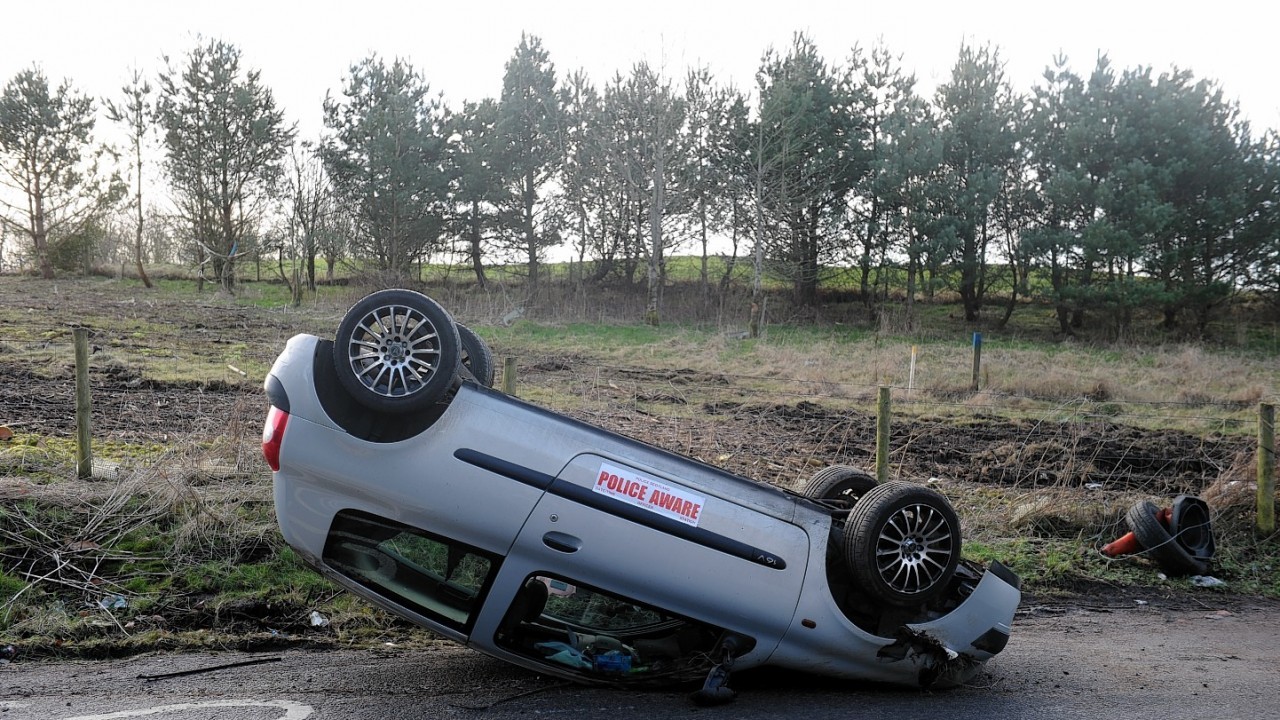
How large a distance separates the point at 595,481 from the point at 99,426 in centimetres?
748

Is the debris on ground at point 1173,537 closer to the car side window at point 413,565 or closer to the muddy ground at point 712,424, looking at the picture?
the muddy ground at point 712,424

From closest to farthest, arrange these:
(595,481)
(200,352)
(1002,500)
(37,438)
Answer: (595,481), (37,438), (1002,500), (200,352)

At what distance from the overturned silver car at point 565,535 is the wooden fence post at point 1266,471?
539cm

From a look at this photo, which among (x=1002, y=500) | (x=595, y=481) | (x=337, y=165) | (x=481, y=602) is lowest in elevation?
(x=1002, y=500)

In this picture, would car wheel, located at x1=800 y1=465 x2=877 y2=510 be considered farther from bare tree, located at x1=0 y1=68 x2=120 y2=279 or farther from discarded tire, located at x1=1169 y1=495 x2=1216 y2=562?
bare tree, located at x1=0 y1=68 x2=120 y2=279

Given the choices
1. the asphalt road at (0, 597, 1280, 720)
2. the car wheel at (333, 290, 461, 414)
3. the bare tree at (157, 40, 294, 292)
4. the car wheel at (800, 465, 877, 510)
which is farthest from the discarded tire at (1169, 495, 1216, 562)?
the bare tree at (157, 40, 294, 292)

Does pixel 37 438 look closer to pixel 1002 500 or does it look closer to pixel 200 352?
pixel 200 352

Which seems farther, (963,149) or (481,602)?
(963,149)

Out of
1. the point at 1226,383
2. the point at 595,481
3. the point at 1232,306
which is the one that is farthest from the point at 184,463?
the point at 1232,306

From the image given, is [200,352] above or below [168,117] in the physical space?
below

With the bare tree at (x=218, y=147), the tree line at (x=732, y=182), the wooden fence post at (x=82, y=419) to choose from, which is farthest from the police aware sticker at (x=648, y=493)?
the bare tree at (x=218, y=147)

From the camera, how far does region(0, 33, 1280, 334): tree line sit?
31.7 metres

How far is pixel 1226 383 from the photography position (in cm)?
1858

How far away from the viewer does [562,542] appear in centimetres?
405
